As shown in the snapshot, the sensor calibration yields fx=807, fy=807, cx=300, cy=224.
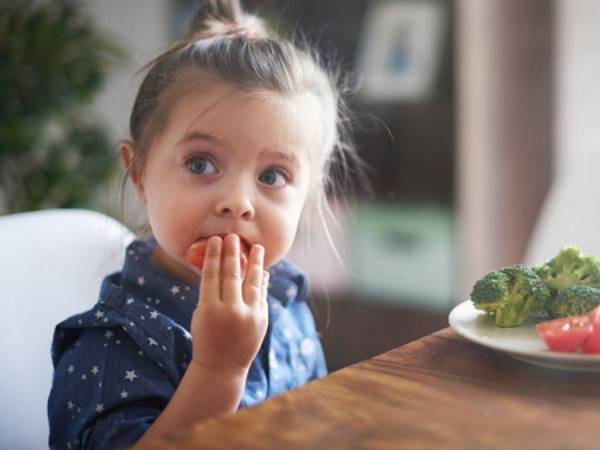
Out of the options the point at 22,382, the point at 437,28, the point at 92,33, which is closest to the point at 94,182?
the point at 92,33

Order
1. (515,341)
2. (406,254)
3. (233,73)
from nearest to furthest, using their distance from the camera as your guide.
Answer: (515,341)
(233,73)
(406,254)

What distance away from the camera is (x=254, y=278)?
34.9 inches

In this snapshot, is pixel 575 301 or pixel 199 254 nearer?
pixel 575 301

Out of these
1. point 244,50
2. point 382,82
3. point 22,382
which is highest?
point 382,82

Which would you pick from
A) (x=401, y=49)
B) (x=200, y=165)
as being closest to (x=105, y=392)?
(x=200, y=165)

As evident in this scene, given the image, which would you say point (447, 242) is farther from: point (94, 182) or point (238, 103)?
point (238, 103)

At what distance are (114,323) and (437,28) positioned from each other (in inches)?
76.0

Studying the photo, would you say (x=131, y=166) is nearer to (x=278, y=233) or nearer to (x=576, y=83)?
(x=278, y=233)

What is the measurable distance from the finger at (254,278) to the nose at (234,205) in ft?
0.22

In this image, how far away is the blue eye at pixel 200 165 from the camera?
1.00 meters

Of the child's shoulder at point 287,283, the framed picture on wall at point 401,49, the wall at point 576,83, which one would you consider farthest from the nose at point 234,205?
the framed picture on wall at point 401,49

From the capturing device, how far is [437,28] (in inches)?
104

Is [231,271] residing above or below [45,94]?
below

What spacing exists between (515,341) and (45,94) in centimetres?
208
